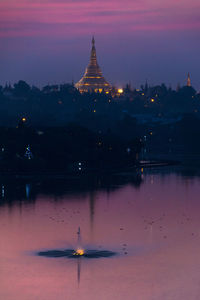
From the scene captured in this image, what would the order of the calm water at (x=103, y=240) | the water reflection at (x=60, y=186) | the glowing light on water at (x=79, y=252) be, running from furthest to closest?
1. the water reflection at (x=60, y=186)
2. the glowing light on water at (x=79, y=252)
3. the calm water at (x=103, y=240)

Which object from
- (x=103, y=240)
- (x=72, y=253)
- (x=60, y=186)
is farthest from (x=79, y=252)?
(x=60, y=186)

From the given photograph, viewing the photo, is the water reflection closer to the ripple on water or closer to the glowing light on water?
the glowing light on water

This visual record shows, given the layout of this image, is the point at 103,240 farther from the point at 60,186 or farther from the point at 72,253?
the point at 60,186

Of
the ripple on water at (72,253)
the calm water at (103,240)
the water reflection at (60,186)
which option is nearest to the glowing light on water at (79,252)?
the ripple on water at (72,253)

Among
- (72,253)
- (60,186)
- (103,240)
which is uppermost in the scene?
(60,186)

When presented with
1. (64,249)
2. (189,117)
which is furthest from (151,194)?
(189,117)

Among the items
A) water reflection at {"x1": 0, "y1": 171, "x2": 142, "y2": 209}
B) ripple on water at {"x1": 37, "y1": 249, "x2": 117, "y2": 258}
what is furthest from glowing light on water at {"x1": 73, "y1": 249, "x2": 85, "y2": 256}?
water reflection at {"x1": 0, "y1": 171, "x2": 142, "y2": 209}

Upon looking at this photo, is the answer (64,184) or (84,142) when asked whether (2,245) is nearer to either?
(64,184)

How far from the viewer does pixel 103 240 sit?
53281mm

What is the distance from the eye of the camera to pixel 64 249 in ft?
165

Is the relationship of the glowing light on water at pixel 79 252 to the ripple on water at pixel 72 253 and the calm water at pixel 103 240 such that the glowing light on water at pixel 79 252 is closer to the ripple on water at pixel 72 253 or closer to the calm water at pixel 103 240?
the ripple on water at pixel 72 253

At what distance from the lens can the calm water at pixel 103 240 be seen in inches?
1620

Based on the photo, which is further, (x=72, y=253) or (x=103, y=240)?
(x=103, y=240)

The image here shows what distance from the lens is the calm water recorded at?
135ft
